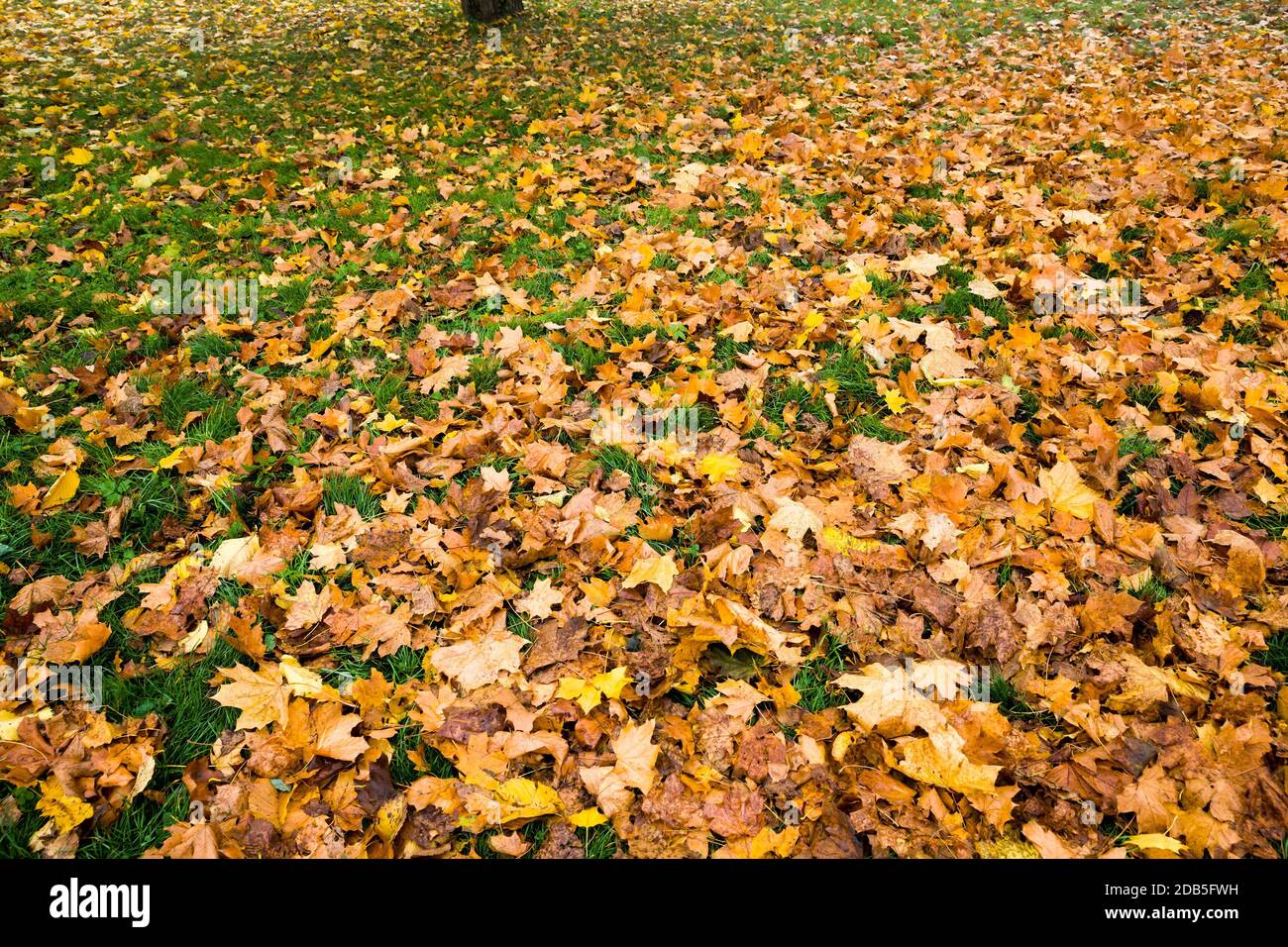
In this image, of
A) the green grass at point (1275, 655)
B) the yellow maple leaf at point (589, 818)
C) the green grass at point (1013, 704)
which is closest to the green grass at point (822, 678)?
the green grass at point (1013, 704)

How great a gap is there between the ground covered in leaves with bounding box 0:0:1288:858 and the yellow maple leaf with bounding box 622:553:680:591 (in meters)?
0.03

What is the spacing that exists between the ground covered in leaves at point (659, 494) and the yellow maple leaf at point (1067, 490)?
0.05 ft

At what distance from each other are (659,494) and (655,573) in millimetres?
481

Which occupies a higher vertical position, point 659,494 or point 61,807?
point 659,494

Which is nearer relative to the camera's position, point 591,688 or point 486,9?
point 591,688

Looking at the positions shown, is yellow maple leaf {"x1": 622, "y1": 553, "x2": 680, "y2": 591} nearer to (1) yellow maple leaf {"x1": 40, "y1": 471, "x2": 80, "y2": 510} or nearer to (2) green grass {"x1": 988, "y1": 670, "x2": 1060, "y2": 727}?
(2) green grass {"x1": 988, "y1": 670, "x2": 1060, "y2": 727}

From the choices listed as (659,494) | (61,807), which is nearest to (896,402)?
(659,494)

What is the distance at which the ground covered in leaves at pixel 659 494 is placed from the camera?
1.98 m

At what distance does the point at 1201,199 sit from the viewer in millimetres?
4641

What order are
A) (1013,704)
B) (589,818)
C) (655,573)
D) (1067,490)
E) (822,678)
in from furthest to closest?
(1067,490), (655,573), (822,678), (1013,704), (589,818)

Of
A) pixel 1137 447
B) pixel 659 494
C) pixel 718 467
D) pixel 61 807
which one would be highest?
pixel 1137 447

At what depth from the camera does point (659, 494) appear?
295 centimetres

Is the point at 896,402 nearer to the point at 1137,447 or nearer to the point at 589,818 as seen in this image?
the point at 1137,447
